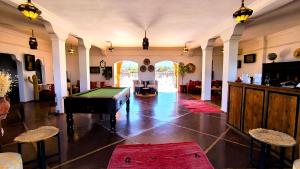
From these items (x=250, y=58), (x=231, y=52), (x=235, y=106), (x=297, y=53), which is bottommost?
(x=235, y=106)

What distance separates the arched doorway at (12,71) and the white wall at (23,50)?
0.31 m

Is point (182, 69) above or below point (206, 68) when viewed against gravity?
above

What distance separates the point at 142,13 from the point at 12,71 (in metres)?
7.40

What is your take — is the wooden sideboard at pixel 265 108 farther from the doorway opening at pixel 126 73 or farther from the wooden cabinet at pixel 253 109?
the doorway opening at pixel 126 73

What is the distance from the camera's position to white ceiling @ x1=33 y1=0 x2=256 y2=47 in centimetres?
419

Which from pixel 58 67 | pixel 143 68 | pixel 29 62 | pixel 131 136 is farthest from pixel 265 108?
pixel 29 62

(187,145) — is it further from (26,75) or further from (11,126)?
(26,75)

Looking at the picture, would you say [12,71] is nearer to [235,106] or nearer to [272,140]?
[235,106]

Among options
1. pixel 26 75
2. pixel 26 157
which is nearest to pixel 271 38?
pixel 26 157

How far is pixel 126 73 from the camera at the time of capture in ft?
44.9

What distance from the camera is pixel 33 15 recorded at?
2986 mm

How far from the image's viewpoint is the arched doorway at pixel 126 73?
13.5 metres

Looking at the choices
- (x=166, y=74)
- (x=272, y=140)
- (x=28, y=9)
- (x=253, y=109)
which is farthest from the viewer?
(x=166, y=74)

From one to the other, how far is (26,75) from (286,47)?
42.3 feet
